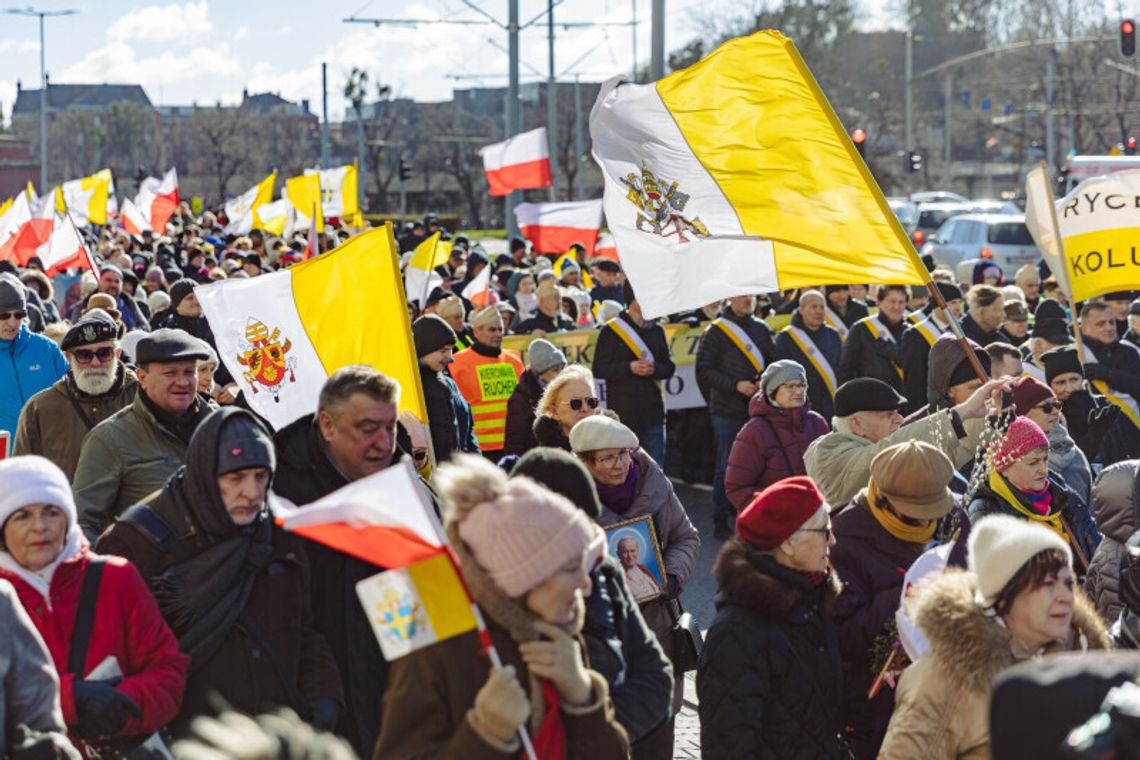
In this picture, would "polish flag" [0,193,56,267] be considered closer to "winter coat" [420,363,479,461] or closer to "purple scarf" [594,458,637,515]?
"winter coat" [420,363,479,461]

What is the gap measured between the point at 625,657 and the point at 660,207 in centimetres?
331

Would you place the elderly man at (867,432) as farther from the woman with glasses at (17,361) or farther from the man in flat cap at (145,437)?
the woman with glasses at (17,361)

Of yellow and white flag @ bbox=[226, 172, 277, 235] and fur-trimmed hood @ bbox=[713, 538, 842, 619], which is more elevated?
yellow and white flag @ bbox=[226, 172, 277, 235]

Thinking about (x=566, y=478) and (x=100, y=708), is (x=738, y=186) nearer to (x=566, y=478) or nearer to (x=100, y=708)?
(x=566, y=478)

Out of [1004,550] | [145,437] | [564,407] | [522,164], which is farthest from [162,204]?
[1004,550]

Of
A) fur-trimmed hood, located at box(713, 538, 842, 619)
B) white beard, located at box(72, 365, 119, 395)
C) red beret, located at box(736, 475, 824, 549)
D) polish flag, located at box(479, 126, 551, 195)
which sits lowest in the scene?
fur-trimmed hood, located at box(713, 538, 842, 619)

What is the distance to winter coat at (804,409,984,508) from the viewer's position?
675 cm

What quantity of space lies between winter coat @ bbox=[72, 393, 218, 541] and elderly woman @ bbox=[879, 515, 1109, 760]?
2.67m

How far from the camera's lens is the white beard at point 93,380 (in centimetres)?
714

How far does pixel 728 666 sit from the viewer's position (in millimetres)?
4711

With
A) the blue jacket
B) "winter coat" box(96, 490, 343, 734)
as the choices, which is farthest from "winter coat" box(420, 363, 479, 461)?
"winter coat" box(96, 490, 343, 734)

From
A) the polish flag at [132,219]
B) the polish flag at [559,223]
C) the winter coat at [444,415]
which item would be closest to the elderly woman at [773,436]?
the winter coat at [444,415]

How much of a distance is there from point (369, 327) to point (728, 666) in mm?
2363

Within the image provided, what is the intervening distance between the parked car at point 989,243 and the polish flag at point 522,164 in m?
8.50
